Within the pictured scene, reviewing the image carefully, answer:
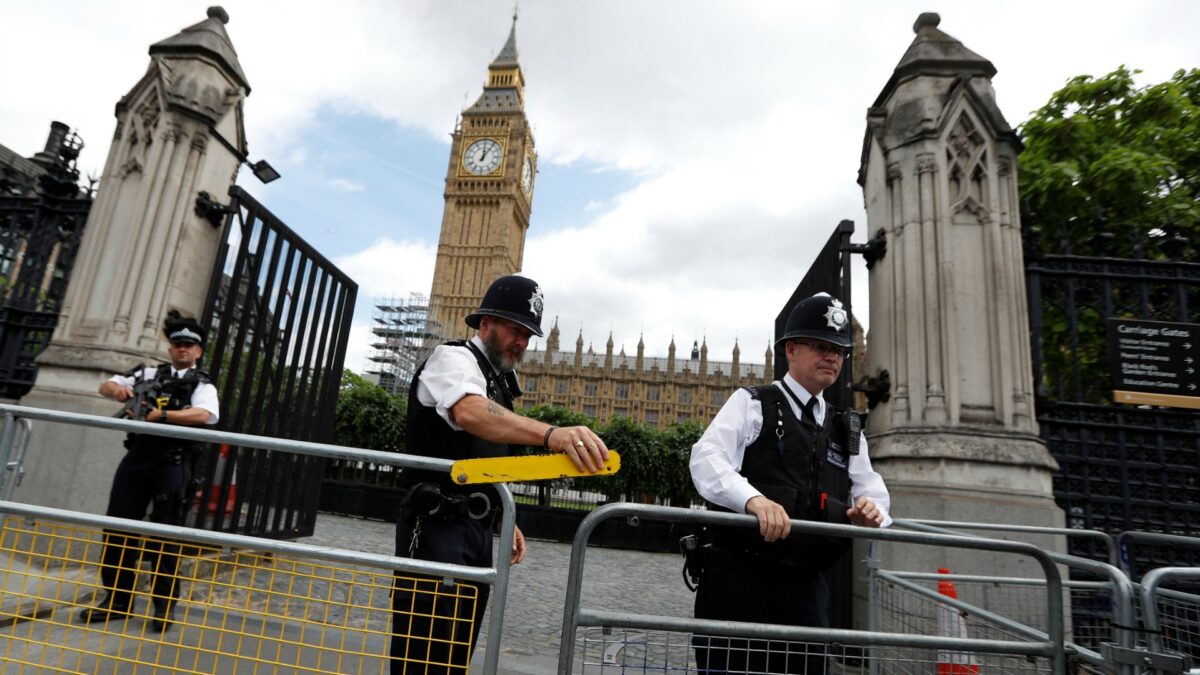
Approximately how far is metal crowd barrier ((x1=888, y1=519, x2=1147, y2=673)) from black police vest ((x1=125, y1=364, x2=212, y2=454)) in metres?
4.64

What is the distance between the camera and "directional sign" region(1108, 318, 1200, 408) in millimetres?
5426

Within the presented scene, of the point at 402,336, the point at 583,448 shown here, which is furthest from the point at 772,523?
the point at 402,336

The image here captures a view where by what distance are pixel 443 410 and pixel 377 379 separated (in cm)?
7081

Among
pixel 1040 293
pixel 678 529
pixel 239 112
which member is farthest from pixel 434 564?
pixel 678 529

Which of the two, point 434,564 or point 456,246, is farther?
point 456,246

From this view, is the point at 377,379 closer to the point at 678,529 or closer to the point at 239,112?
the point at 678,529

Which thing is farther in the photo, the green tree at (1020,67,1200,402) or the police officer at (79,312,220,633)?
the green tree at (1020,67,1200,402)

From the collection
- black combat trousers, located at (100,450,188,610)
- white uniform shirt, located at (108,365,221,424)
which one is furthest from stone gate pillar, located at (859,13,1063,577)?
black combat trousers, located at (100,450,188,610)

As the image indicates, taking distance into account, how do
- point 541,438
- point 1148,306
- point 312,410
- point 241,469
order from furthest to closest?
point 312,410 → point 241,469 → point 1148,306 → point 541,438

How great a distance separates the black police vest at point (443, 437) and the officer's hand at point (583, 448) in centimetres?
60

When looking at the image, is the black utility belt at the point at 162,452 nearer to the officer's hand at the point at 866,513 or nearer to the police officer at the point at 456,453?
the police officer at the point at 456,453

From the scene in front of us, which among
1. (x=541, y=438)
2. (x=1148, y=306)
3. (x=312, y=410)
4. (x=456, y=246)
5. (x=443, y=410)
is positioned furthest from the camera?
(x=456, y=246)

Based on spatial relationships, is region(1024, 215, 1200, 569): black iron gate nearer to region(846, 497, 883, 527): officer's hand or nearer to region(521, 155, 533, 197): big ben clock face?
region(846, 497, 883, 527): officer's hand

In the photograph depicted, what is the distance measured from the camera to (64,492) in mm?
5402
